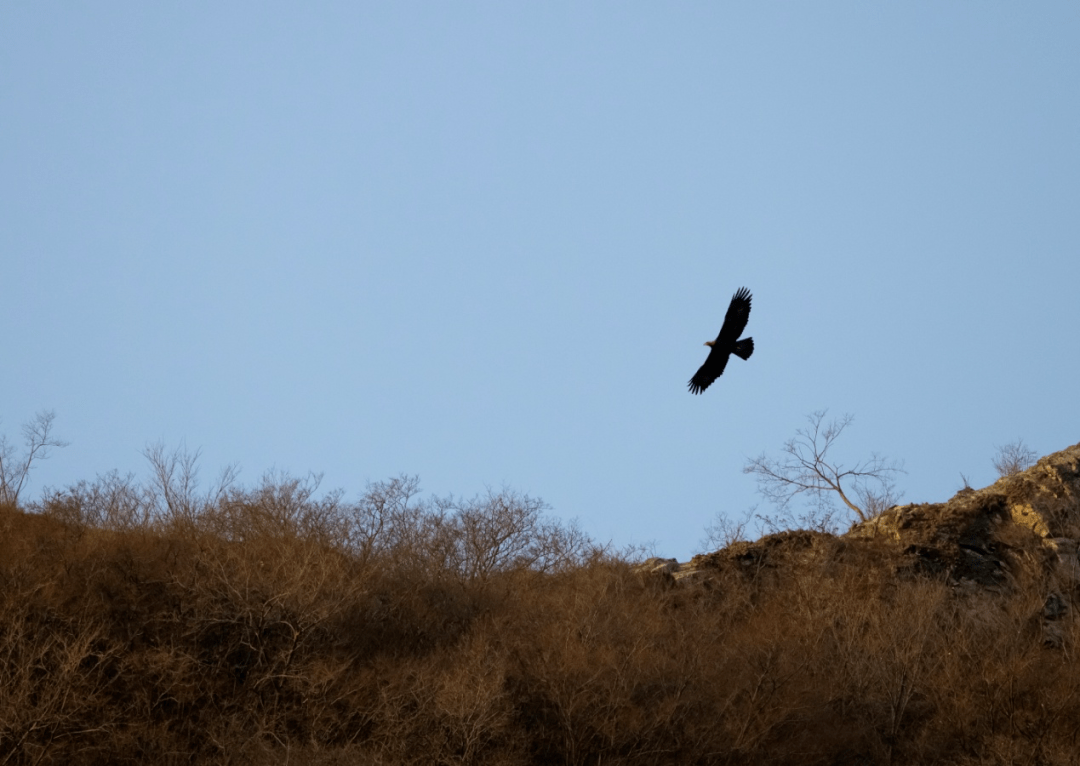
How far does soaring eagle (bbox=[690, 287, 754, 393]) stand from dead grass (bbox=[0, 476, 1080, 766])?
870 centimetres

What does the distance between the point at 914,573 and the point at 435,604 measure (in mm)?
15208

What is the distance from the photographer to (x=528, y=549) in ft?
143

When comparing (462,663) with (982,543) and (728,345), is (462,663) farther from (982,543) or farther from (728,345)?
(982,543)

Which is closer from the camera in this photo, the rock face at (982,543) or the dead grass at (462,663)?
the dead grass at (462,663)

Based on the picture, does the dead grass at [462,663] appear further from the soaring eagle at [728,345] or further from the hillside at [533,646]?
the soaring eagle at [728,345]

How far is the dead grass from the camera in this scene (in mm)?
28875

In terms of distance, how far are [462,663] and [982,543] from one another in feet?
56.6

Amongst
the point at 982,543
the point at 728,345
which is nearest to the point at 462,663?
the point at 728,345

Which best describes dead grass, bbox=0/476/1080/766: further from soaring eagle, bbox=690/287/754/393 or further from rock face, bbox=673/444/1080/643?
soaring eagle, bbox=690/287/754/393

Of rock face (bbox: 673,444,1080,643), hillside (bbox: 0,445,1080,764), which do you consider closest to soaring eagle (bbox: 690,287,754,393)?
hillside (bbox: 0,445,1080,764)

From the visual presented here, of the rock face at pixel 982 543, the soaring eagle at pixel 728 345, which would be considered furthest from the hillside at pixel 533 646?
the soaring eagle at pixel 728 345

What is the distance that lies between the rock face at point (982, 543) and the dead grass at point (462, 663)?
0.60 metres

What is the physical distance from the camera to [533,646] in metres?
32.3

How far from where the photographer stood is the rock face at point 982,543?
35.2 metres
